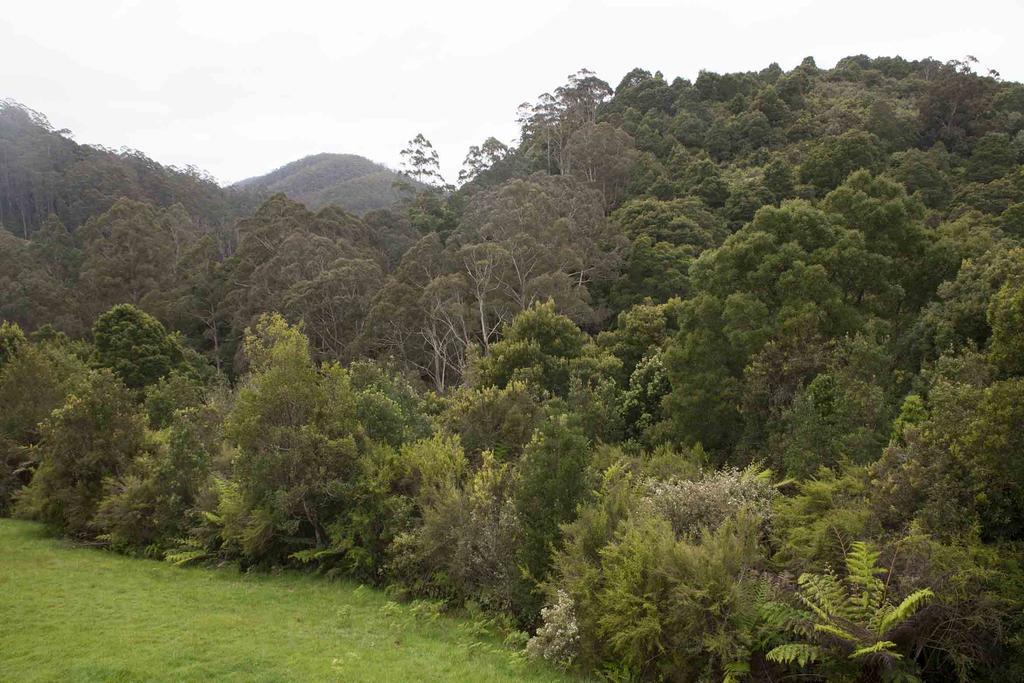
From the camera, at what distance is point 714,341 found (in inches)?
798

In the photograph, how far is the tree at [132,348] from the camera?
3459 centimetres

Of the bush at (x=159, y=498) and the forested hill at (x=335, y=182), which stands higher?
the forested hill at (x=335, y=182)

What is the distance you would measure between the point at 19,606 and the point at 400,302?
26505 mm

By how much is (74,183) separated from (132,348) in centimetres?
5544

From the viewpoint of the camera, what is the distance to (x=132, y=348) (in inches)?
1380

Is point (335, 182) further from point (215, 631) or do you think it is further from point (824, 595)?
point (824, 595)

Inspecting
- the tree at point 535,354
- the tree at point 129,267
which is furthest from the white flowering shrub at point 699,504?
the tree at point 129,267

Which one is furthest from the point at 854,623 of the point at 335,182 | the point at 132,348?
the point at 335,182

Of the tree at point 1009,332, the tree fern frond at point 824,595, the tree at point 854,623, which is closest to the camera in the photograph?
the tree at point 854,623

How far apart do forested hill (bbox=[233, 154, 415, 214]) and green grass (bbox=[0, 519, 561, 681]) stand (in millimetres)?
85962

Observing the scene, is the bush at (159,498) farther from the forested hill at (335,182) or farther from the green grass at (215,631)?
the forested hill at (335,182)

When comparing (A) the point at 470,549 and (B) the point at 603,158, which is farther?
(B) the point at 603,158

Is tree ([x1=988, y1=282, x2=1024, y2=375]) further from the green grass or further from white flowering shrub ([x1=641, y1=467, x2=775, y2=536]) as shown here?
the green grass

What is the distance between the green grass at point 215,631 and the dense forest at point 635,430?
1072 mm
